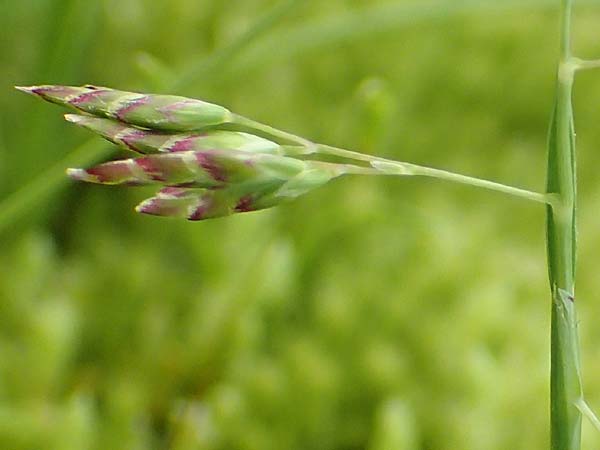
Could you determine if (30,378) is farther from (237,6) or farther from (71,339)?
(237,6)

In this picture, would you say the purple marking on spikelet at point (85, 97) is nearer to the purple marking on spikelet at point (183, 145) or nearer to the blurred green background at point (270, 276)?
the purple marking on spikelet at point (183, 145)

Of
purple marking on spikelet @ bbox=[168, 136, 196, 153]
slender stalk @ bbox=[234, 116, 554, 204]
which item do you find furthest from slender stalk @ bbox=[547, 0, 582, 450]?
purple marking on spikelet @ bbox=[168, 136, 196, 153]

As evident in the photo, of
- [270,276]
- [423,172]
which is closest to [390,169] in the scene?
[423,172]

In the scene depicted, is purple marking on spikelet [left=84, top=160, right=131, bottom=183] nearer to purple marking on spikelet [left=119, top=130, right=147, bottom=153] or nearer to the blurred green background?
purple marking on spikelet [left=119, top=130, right=147, bottom=153]

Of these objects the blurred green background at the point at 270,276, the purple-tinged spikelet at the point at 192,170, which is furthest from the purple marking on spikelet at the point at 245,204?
the blurred green background at the point at 270,276

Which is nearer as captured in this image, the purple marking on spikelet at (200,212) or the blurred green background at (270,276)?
the purple marking on spikelet at (200,212)
